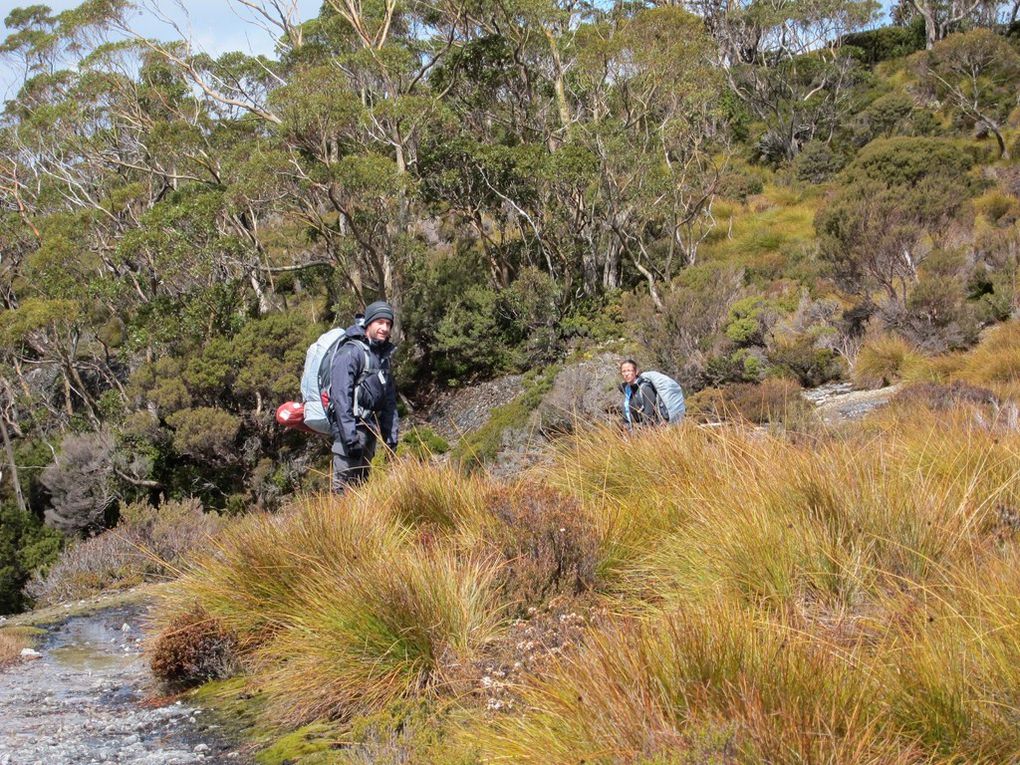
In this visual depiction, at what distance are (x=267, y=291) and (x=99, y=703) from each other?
26.6 meters

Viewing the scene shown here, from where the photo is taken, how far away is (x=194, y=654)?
4.26 m

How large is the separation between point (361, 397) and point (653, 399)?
2.27 meters

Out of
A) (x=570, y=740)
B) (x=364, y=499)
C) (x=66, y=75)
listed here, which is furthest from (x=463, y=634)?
(x=66, y=75)

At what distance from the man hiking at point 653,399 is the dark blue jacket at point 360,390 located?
1.80 metres

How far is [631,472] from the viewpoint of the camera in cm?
529

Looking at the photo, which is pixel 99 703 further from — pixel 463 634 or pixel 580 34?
pixel 580 34

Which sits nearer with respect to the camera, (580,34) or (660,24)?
(660,24)

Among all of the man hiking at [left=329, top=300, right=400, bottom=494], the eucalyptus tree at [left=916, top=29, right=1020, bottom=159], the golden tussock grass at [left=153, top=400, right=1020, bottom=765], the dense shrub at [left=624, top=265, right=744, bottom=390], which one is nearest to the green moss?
the golden tussock grass at [left=153, top=400, right=1020, bottom=765]

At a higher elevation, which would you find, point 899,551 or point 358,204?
point 358,204

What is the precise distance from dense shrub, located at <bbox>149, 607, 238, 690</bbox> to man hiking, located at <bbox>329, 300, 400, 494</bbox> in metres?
1.74

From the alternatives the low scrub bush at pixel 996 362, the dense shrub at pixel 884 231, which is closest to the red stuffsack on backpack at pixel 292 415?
the low scrub bush at pixel 996 362

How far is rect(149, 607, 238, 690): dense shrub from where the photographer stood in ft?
14.0

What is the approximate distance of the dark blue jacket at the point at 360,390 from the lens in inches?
236

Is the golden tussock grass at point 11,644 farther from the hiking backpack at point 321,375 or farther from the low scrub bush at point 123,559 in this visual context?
the hiking backpack at point 321,375
